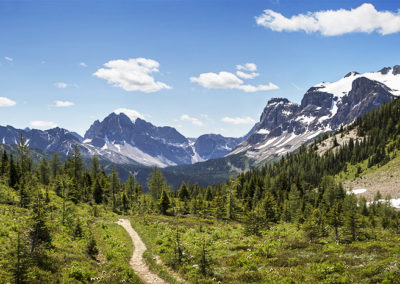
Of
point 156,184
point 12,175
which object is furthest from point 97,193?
Answer: point 12,175

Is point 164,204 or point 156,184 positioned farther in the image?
point 156,184

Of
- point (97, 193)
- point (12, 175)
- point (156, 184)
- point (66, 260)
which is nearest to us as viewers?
point (66, 260)

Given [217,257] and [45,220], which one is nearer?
[45,220]

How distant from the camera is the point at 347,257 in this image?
65.1 feet

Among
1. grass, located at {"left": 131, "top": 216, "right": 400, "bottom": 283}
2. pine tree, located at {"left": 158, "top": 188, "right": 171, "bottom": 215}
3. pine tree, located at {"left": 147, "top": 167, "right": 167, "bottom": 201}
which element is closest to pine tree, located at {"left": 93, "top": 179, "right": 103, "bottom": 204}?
pine tree, located at {"left": 147, "top": 167, "right": 167, "bottom": 201}

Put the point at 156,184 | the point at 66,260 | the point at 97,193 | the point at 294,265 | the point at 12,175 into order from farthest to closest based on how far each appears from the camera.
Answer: the point at 156,184
the point at 97,193
the point at 12,175
the point at 294,265
the point at 66,260

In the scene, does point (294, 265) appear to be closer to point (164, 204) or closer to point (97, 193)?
point (164, 204)

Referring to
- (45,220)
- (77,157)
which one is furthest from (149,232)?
(77,157)

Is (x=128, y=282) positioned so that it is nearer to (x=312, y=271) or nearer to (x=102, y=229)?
(x=312, y=271)

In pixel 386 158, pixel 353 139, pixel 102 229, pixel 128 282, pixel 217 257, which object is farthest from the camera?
pixel 353 139

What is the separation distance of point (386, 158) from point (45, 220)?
170934 mm

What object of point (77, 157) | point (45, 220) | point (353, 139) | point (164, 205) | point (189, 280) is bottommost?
point (164, 205)

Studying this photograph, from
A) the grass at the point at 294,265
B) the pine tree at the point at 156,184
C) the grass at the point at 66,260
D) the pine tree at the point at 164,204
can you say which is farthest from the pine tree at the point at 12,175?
the grass at the point at 294,265

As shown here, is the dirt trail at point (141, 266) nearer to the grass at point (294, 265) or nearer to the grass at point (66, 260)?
the grass at point (66, 260)
